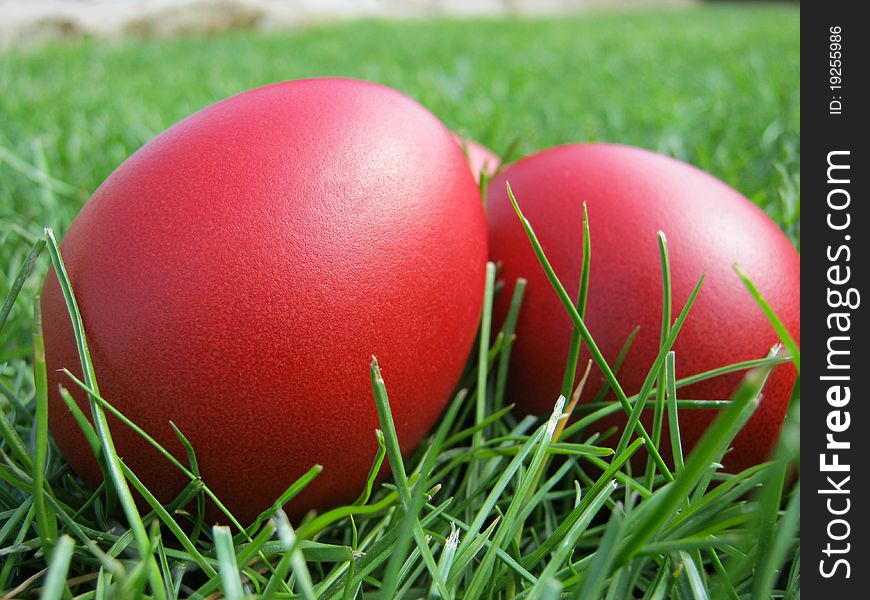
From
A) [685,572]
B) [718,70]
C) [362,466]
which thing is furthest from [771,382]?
[718,70]

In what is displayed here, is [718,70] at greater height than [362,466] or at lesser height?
greater

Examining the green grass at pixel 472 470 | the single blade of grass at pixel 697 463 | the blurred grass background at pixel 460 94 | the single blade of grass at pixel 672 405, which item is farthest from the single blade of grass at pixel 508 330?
the blurred grass background at pixel 460 94

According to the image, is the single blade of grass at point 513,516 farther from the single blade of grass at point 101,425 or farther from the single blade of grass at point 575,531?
the single blade of grass at point 101,425

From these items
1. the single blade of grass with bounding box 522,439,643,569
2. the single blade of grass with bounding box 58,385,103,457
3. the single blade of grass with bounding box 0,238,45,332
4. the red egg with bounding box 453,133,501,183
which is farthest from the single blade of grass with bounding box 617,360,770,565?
the red egg with bounding box 453,133,501,183

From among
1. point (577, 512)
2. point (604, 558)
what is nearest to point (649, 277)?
point (577, 512)

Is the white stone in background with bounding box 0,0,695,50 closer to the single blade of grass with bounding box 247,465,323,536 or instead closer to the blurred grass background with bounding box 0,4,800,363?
the blurred grass background with bounding box 0,4,800,363

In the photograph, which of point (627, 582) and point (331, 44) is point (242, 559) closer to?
point (627, 582)

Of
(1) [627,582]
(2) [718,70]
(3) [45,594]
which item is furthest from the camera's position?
(2) [718,70]
